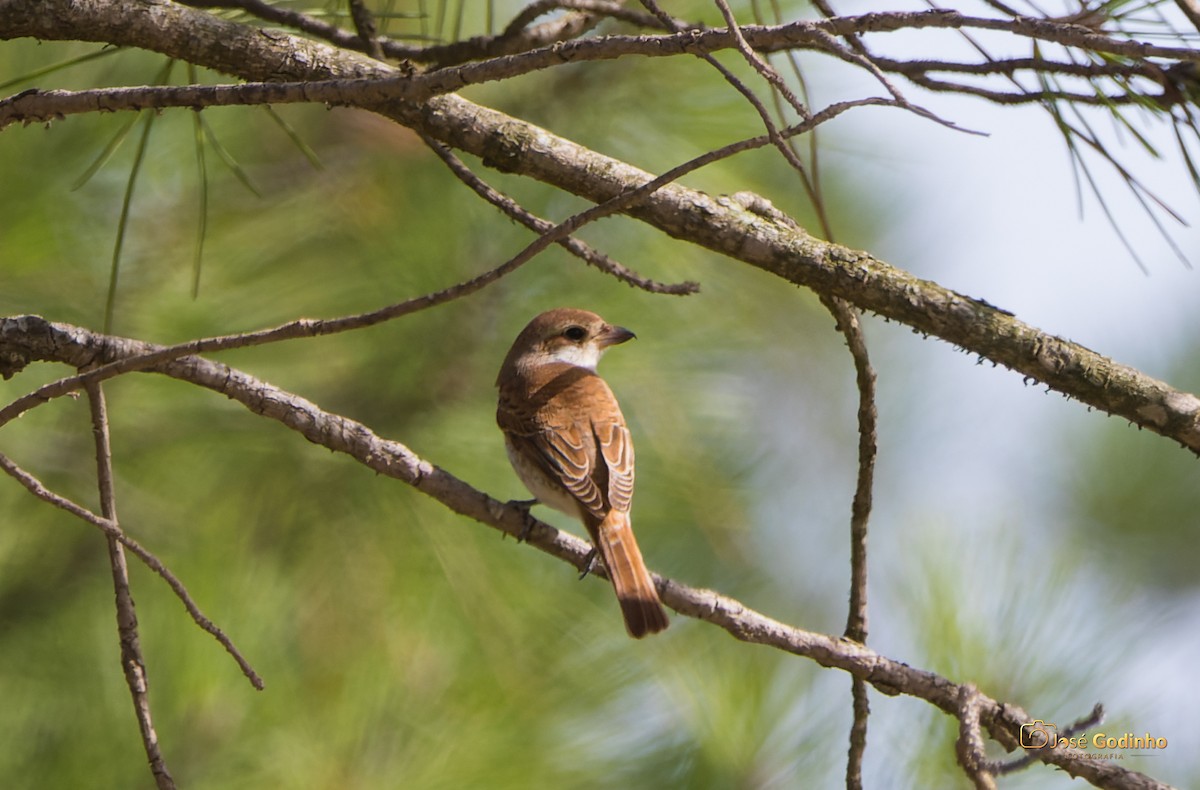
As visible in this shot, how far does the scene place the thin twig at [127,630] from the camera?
1.88m

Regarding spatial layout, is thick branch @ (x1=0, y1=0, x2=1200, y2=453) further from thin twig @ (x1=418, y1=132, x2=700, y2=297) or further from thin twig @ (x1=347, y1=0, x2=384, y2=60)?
thin twig @ (x1=347, y1=0, x2=384, y2=60)

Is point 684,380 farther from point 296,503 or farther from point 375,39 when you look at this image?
point 375,39

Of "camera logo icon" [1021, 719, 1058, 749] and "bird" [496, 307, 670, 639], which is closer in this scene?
"camera logo icon" [1021, 719, 1058, 749]

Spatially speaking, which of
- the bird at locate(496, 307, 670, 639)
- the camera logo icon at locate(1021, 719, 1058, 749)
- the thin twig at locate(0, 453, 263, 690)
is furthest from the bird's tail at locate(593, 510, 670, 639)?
the thin twig at locate(0, 453, 263, 690)

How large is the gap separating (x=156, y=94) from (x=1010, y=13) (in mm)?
1434

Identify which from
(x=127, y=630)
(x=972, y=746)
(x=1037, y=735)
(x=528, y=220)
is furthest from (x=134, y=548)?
(x=1037, y=735)

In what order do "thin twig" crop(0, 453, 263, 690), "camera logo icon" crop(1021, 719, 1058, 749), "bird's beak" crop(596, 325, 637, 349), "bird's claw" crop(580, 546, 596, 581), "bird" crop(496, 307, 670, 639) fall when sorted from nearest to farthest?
"thin twig" crop(0, 453, 263, 690), "camera logo icon" crop(1021, 719, 1058, 749), "bird's claw" crop(580, 546, 596, 581), "bird" crop(496, 307, 670, 639), "bird's beak" crop(596, 325, 637, 349)

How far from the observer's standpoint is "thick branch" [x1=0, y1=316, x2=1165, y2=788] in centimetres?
227

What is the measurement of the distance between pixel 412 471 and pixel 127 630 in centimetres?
68

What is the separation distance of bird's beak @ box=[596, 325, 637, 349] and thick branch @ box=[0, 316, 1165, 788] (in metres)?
1.54

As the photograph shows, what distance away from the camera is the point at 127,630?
1990mm

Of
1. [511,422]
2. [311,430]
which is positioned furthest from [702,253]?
[311,430]

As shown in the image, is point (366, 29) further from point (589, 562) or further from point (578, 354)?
point (578, 354)

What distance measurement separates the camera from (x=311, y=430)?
93.7 inches
